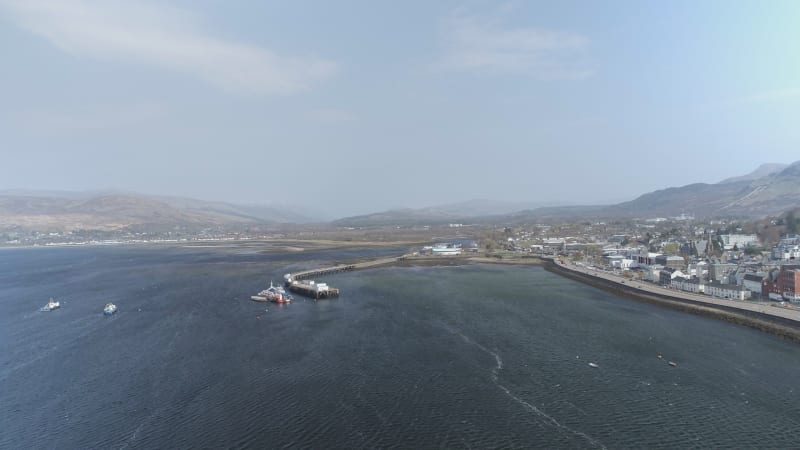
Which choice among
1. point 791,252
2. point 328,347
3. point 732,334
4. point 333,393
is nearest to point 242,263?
point 328,347

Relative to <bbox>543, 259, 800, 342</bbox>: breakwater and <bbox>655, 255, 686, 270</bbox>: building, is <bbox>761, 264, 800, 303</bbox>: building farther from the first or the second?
<bbox>655, 255, 686, 270</bbox>: building

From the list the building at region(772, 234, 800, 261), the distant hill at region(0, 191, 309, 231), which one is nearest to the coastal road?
the building at region(772, 234, 800, 261)

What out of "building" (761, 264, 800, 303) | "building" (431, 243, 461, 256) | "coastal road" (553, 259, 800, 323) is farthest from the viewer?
"building" (431, 243, 461, 256)

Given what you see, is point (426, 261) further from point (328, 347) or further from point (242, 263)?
point (328, 347)

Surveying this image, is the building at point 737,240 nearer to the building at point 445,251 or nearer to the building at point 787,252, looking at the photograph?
the building at point 787,252

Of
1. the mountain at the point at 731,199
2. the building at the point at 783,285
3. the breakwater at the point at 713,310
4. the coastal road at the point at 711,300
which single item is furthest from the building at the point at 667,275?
the mountain at the point at 731,199

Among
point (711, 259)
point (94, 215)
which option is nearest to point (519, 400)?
point (711, 259)

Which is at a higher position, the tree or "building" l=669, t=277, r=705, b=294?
the tree
